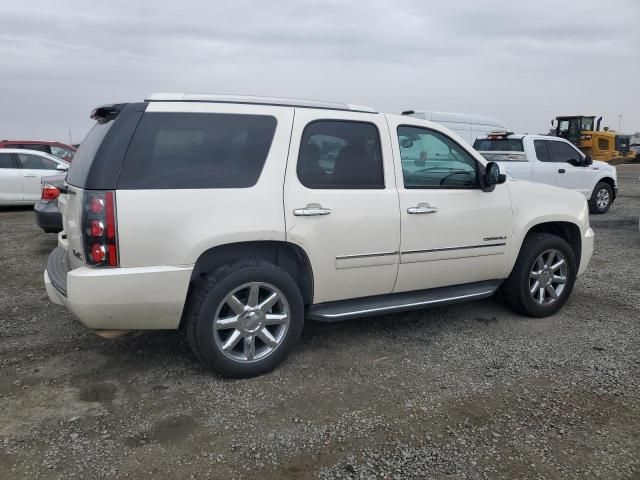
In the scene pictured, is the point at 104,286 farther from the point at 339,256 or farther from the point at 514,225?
the point at 514,225

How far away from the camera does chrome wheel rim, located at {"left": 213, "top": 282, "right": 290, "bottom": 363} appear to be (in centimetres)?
349

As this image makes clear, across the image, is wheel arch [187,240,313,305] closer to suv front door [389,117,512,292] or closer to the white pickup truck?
suv front door [389,117,512,292]

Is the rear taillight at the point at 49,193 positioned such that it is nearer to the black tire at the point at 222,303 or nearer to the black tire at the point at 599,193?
the black tire at the point at 222,303

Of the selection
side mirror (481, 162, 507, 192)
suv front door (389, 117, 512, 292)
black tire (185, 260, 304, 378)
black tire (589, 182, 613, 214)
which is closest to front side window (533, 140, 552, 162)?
black tire (589, 182, 613, 214)

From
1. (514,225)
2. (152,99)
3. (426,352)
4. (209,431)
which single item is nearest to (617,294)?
(514,225)

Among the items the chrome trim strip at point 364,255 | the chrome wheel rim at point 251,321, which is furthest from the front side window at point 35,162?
the chrome trim strip at point 364,255

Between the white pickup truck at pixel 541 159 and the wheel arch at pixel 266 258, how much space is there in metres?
7.85

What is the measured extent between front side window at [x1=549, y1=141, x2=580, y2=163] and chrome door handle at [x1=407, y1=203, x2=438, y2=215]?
27.2 feet

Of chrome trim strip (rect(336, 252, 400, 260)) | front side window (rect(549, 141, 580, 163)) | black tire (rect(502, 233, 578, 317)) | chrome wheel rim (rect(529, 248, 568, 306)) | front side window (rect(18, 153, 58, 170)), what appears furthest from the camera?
front side window (rect(18, 153, 58, 170))

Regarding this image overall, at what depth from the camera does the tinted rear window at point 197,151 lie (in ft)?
10.6

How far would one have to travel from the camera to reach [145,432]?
295cm

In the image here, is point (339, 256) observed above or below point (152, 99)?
below

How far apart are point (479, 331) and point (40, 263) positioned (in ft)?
18.3

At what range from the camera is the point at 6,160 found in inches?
466
